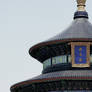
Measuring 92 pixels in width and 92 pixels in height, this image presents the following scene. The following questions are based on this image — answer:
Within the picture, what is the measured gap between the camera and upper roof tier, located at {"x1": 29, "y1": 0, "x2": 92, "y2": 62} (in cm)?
5209

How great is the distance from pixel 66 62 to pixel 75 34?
8.98ft

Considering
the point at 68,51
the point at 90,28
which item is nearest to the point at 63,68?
the point at 68,51

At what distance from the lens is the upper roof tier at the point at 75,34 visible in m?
52.1

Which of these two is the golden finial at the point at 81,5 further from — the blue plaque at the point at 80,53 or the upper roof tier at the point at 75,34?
the blue plaque at the point at 80,53

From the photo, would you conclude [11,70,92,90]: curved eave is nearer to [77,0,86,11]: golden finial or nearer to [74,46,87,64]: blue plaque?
[74,46,87,64]: blue plaque

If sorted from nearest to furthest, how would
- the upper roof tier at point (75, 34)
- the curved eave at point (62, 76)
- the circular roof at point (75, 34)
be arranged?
1. the curved eave at point (62, 76)
2. the circular roof at point (75, 34)
3. the upper roof tier at point (75, 34)

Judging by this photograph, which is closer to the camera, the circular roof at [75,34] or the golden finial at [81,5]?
the circular roof at [75,34]

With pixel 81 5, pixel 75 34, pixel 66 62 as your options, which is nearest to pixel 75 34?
pixel 75 34

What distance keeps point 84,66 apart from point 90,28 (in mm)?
4834

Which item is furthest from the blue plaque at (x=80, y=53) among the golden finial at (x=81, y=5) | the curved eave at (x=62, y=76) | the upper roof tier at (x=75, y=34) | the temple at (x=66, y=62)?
the golden finial at (x=81, y=5)

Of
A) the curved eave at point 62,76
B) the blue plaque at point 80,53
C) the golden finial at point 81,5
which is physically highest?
the golden finial at point 81,5

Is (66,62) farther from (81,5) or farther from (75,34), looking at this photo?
(81,5)

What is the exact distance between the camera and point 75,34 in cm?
5312

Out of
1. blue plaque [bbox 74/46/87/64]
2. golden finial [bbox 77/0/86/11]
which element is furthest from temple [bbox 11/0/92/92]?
golden finial [bbox 77/0/86/11]
